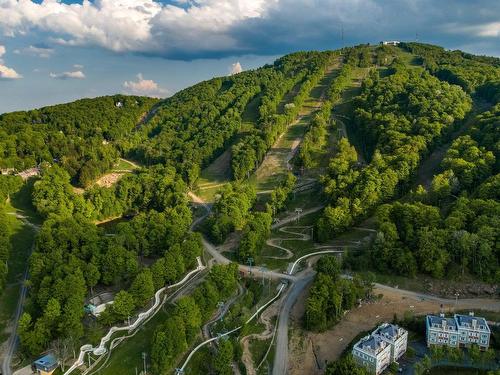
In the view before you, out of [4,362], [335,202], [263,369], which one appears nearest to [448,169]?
[335,202]

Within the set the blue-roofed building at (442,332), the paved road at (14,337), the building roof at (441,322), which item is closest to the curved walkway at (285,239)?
the building roof at (441,322)

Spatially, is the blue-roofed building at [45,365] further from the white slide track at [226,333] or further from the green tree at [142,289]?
the white slide track at [226,333]

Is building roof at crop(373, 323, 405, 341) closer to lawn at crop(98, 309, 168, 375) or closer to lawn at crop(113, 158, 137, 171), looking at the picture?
lawn at crop(98, 309, 168, 375)

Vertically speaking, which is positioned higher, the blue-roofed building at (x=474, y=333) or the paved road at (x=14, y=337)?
the blue-roofed building at (x=474, y=333)

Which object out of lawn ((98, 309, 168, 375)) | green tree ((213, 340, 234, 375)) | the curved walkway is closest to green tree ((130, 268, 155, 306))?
lawn ((98, 309, 168, 375))

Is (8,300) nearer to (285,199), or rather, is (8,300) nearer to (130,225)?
(130,225)

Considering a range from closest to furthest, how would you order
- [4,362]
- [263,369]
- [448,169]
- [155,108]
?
[263,369] < [4,362] < [448,169] < [155,108]

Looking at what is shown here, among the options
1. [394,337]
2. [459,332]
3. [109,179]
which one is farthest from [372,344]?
[109,179]
